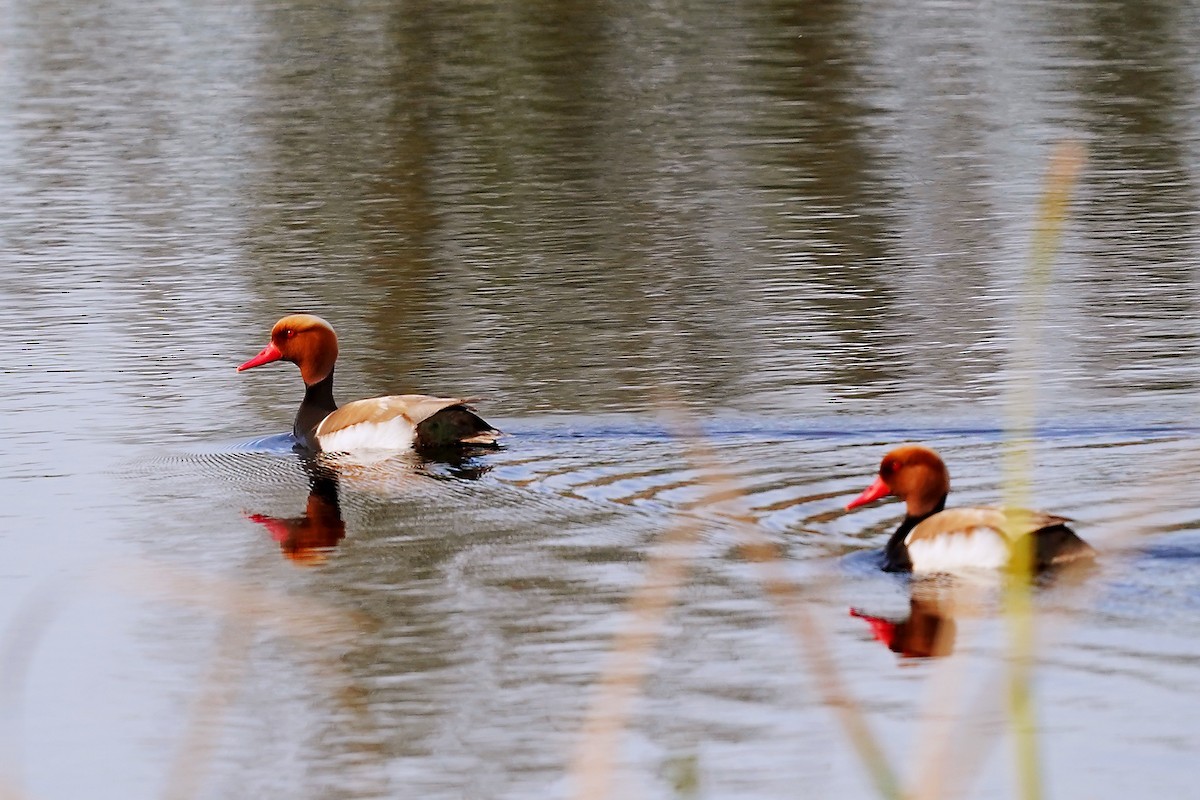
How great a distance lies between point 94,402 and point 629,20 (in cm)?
2562

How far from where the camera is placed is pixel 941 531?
921 cm

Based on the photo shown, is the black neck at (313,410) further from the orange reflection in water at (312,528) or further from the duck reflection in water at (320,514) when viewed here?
the orange reflection in water at (312,528)

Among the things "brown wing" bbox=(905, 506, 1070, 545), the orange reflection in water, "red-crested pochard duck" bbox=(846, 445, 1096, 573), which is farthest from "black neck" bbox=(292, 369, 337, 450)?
"brown wing" bbox=(905, 506, 1070, 545)

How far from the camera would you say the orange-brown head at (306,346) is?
543 inches

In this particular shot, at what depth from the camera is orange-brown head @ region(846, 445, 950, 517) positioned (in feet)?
32.1

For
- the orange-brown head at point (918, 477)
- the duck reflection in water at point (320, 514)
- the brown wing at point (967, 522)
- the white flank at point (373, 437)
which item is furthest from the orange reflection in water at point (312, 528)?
the brown wing at point (967, 522)

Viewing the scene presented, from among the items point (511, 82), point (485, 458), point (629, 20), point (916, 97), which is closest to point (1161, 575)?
point (485, 458)

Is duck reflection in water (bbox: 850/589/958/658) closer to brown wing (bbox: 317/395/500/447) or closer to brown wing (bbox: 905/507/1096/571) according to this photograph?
brown wing (bbox: 905/507/1096/571)

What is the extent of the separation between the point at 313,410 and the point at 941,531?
5.35 metres

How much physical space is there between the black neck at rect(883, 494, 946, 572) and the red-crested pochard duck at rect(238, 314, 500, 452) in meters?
3.23

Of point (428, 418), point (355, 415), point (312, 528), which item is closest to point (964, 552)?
point (312, 528)

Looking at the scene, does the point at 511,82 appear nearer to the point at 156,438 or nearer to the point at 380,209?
the point at 380,209

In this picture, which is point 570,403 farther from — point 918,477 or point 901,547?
point 901,547

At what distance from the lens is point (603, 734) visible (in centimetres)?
430
